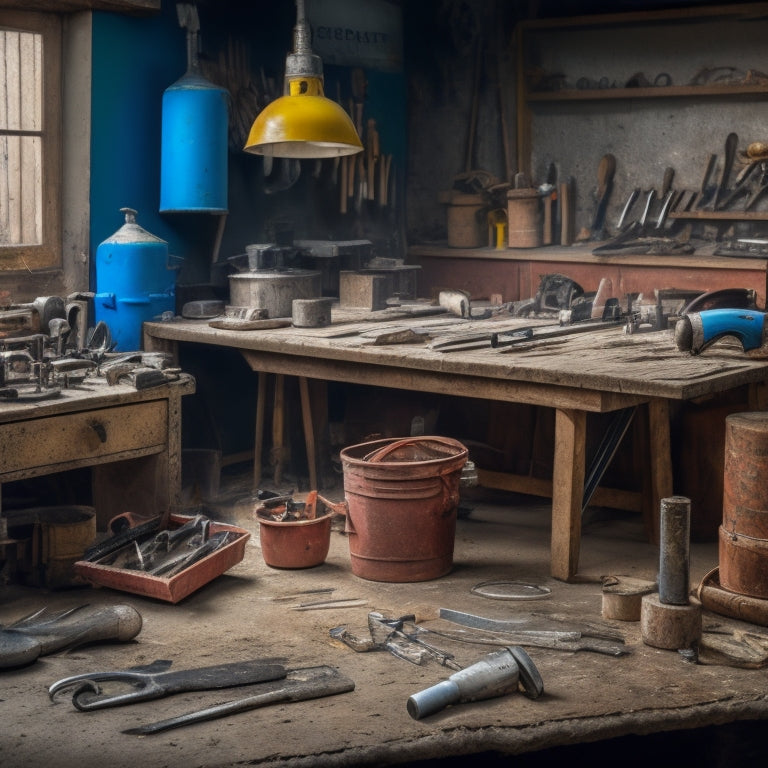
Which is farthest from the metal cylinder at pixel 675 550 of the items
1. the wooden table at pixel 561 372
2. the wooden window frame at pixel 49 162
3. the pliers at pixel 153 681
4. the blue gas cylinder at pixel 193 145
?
the wooden window frame at pixel 49 162

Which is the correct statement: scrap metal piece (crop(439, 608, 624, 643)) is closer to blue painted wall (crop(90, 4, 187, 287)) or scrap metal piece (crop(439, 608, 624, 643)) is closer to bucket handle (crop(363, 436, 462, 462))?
bucket handle (crop(363, 436, 462, 462))

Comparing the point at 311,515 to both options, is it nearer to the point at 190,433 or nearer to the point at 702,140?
the point at 190,433

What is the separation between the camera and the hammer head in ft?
15.6

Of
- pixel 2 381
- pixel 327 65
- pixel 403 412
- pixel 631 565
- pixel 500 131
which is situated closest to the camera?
pixel 2 381

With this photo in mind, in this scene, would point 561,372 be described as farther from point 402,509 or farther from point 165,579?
point 165,579

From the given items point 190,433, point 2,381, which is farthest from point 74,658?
point 190,433

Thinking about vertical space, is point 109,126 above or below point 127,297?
above

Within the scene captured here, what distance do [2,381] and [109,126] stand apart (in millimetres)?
1705

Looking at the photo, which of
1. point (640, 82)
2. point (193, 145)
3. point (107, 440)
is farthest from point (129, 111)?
point (640, 82)

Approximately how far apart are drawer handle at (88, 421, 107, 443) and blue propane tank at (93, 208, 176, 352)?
3.33 feet

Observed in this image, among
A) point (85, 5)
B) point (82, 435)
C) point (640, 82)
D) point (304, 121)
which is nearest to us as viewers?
point (82, 435)

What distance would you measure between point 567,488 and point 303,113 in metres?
1.87

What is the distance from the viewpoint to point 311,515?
498 centimetres

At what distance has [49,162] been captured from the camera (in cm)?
573
